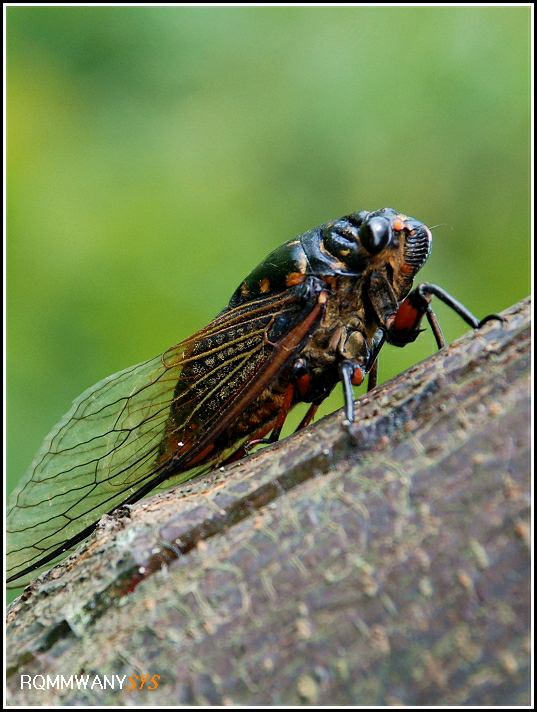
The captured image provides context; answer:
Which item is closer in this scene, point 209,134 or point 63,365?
point 63,365

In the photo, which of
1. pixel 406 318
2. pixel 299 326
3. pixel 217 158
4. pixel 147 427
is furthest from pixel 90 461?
pixel 217 158

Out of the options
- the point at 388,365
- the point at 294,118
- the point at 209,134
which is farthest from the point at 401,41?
the point at 388,365

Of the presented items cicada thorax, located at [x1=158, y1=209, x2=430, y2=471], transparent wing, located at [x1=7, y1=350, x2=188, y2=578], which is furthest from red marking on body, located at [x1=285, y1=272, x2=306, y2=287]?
transparent wing, located at [x1=7, y1=350, x2=188, y2=578]

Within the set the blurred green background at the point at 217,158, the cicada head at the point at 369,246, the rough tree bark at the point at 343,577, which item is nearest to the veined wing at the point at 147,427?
the cicada head at the point at 369,246

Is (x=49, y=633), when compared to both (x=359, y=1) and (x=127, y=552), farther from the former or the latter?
(x=359, y=1)

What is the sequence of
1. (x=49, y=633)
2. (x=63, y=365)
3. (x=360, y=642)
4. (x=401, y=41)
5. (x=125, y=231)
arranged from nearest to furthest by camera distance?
(x=360, y=642) < (x=49, y=633) < (x=63, y=365) < (x=125, y=231) < (x=401, y=41)

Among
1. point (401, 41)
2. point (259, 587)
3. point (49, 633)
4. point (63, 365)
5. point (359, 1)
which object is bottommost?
point (259, 587)

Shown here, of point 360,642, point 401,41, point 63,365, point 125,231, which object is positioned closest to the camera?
point 360,642

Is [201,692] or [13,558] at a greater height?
[13,558]
